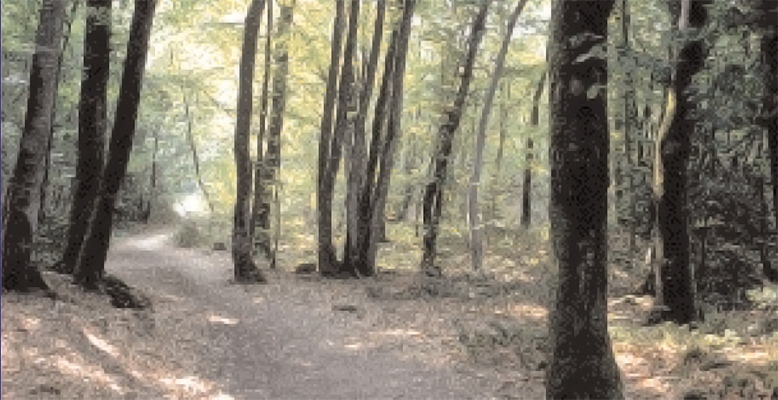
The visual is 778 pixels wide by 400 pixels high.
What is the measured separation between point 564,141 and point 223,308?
8179 millimetres

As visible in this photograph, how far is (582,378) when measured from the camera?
18.1ft

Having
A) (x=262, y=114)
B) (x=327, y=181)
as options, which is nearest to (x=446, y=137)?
(x=327, y=181)

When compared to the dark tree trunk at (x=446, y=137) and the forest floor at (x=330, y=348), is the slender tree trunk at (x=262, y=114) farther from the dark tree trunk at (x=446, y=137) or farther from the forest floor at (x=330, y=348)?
the dark tree trunk at (x=446, y=137)

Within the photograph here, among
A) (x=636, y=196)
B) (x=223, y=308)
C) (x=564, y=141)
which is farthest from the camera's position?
(x=636, y=196)

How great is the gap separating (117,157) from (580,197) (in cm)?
746

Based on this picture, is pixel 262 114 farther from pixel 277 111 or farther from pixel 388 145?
pixel 388 145

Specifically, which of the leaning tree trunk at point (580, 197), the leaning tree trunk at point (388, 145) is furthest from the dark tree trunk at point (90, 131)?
the leaning tree trunk at point (580, 197)

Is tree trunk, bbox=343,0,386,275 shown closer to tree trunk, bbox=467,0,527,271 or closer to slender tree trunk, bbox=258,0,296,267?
slender tree trunk, bbox=258,0,296,267

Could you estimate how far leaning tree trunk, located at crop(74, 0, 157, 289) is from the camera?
9.26 meters

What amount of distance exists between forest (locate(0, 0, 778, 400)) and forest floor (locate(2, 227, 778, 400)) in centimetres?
5

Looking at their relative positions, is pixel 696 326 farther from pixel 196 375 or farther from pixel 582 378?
pixel 196 375

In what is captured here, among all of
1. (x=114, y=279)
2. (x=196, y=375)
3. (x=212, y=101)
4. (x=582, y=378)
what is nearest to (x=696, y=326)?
(x=582, y=378)

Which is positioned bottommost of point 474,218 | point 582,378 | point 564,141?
point 582,378

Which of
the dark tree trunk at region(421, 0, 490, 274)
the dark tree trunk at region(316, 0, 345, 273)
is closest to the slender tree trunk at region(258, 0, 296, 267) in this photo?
the dark tree trunk at region(316, 0, 345, 273)
